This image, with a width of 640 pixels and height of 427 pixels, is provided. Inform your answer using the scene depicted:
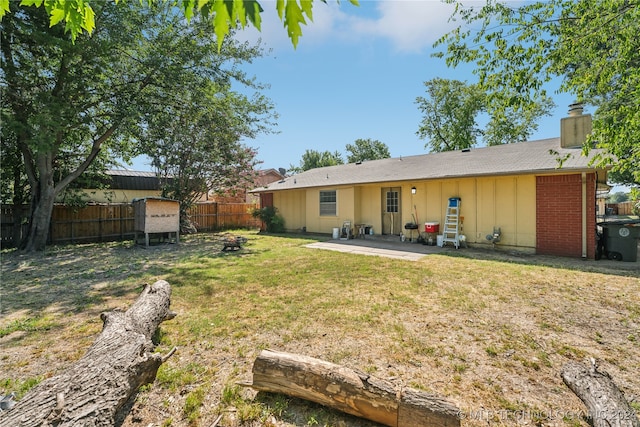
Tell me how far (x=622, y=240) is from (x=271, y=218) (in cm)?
1330

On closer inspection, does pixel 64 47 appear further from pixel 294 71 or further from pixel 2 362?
pixel 2 362

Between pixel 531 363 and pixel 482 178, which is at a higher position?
pixel 482 178

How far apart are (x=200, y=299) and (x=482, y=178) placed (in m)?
9.19

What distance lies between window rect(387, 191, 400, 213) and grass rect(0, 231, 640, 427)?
4.92 m

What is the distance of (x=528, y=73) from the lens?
179 inches

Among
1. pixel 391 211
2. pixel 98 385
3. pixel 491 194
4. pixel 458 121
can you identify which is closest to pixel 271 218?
pixel 391 211

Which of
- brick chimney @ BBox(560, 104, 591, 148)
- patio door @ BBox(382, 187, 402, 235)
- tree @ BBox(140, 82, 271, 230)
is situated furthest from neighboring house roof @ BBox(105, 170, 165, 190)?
brick chimney @ BBox(560, 104, 591, 148)

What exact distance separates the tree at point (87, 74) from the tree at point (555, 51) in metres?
9.43

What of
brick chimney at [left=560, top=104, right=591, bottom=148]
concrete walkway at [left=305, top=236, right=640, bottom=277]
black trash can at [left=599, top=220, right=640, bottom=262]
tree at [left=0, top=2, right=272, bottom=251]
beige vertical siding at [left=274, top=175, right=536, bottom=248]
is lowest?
concrete walkway at [left=305, top=236, right=640, bottom=277]

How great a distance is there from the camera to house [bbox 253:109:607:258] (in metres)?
7.86

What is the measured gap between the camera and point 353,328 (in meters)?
3.66

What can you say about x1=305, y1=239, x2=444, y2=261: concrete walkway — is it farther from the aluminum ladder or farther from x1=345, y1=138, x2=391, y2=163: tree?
x1=345, y1=138, x2=391, y2=163: tree

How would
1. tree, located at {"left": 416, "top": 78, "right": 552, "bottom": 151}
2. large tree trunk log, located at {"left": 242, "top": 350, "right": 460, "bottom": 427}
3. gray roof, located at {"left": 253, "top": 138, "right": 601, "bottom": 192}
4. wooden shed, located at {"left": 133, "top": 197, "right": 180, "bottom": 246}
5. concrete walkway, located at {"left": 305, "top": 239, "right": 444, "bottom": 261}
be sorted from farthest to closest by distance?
1. tree, located at {"left": 416, "top": 78, "right": 552, "bottom": 151}
2. wooden shed, located at {"left": 133, "top": 197, "right": 180, "bottom": 246}
3. concrete walkway, located at {"left": 305, "top": 239, "right": 444, "bottom": 261}
4. gray roof, located at {"left": 253, "top": 138, "right": 601, "bottom": 192}
5. large tree trunk log, located at {"left": 242, "top": 350, "right": 460, "bottom": 427}

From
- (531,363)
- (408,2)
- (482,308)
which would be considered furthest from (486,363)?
(408,2)
